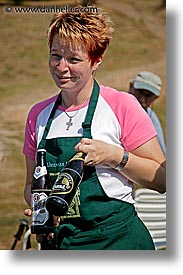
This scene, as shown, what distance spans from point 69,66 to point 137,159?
479 mm

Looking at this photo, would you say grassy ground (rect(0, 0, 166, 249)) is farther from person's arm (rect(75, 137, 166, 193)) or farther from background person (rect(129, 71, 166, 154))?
person's arm (rect(75, 137, 166, 193))

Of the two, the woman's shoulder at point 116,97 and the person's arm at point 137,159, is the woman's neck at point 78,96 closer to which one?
the woman's shoulder at point 116,97

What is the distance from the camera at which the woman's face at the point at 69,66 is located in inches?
110

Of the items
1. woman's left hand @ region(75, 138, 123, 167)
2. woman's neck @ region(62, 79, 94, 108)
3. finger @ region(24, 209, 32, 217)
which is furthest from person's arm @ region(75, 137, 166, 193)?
finger @ region(24, 209, 32, 217)

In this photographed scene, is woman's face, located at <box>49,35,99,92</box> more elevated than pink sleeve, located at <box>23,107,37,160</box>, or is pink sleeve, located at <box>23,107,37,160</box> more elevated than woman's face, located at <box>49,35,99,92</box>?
woman's face, located at <box>49,35,99,92</box>

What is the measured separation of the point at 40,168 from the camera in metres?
2.81

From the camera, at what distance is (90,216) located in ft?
9.09

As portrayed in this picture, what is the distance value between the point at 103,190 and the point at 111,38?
65 centimetres

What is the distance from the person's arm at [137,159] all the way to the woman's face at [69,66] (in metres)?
0.25

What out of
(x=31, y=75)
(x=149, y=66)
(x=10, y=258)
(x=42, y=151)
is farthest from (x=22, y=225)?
(x=149, y=66)

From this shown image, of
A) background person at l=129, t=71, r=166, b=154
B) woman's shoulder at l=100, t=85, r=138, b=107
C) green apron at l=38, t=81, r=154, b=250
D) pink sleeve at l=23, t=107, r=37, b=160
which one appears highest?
background person at l=129, t=71, r=166, b=154

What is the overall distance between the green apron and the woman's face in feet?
0.26

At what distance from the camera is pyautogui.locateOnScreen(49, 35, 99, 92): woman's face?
110 inches

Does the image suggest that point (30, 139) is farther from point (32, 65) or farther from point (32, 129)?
point (32, 65)
